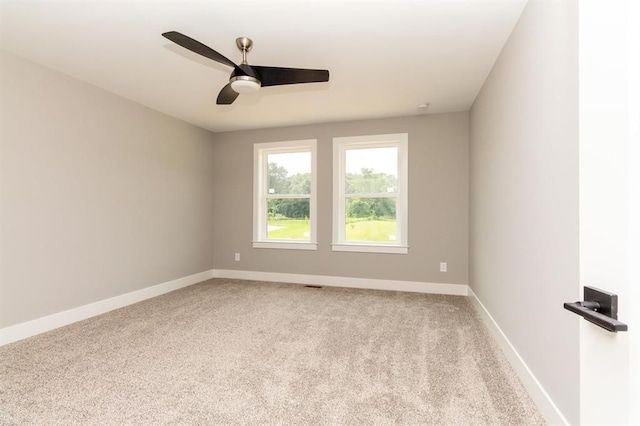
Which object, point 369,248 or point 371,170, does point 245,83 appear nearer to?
point 371,170

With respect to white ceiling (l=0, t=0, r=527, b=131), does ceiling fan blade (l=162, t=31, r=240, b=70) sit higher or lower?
lower

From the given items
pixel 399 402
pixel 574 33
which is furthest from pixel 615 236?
pixel 399 402

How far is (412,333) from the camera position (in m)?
2.77

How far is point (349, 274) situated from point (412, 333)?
180cm

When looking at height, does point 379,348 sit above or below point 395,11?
below

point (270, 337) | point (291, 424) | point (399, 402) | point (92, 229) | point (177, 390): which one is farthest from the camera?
point (92, 229)

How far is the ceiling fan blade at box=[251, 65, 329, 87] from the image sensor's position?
7.14 feet

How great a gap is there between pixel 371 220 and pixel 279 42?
2.80m

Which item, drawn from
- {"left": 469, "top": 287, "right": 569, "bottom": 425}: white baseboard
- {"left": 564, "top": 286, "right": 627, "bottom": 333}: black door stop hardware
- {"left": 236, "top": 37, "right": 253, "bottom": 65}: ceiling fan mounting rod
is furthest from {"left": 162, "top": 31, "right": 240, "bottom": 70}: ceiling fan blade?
{"left": 469, "top": 287, "right": 569, "bottom": 425}: white baseboard

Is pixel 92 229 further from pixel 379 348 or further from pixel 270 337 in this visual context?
pixel 379 348

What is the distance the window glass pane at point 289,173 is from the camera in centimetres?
482

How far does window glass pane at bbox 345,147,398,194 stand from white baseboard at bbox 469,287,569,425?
2215mm

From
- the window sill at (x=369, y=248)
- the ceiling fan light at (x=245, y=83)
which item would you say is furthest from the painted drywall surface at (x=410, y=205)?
the ceiling fan light at (x=245, y=83)

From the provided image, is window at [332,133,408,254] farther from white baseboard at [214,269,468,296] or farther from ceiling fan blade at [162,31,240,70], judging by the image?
ceiling fan blade at [162,31,240,70]
